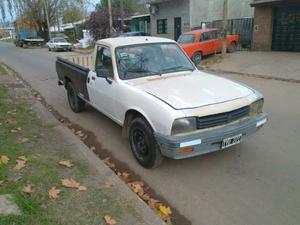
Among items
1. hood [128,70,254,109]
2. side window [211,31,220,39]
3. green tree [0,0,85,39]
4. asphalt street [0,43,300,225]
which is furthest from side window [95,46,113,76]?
green tree [0,0,85,39]

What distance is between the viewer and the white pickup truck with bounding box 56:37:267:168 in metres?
3.66

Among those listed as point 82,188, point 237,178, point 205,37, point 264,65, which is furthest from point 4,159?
point 205,37

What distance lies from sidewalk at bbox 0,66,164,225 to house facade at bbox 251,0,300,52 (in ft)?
49.6

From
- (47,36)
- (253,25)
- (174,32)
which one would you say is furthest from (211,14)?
(47,36)

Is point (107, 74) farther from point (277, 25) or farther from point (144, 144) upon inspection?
point (277, 25)

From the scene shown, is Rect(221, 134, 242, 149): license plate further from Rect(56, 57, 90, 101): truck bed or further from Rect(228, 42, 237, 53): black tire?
Rect(228, 42, 237, 53): black tire

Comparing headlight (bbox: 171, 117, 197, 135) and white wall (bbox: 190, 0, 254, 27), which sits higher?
white wall (bbox: 190, 0, 254, 27)

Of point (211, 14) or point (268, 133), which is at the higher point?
point (211, 14)

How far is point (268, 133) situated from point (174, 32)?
22.7 metres

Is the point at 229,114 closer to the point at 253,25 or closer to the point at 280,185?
the point at 280,185

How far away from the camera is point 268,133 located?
214 inches

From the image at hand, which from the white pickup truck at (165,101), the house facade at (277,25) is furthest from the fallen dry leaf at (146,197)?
the house facade at (277,25)

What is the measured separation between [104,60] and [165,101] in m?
→ 2.04

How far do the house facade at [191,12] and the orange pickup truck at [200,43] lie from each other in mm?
8264
